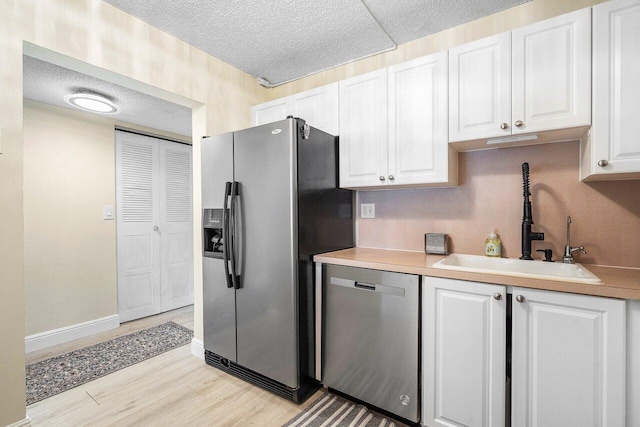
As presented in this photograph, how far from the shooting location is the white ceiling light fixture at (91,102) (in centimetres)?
257

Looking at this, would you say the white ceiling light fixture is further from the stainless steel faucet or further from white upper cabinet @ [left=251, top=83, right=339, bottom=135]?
the stainless steel faucet

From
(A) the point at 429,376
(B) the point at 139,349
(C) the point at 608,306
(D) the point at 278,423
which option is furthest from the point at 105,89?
(C) the point at 608,306

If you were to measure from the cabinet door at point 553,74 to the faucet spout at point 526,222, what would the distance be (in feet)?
1.06

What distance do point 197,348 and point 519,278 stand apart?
2.50 metres

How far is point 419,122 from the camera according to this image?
1.88m

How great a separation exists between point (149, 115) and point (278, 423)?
10.7 ft

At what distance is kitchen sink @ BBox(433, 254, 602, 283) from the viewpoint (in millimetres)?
1389

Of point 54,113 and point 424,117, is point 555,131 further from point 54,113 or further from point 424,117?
point 54,113

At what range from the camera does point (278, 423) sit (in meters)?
1.71

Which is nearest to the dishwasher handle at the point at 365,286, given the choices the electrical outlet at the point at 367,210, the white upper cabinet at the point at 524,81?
the electrical outlet at the point at 367,210

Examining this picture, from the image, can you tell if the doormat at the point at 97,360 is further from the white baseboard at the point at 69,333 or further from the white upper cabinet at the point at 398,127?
the white upper cabinet at the point at 398,127

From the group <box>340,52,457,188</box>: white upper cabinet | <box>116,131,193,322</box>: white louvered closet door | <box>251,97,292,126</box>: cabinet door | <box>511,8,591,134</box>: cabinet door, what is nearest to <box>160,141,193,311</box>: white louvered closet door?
<box>116,131,193,322</box>: white louvered closet door

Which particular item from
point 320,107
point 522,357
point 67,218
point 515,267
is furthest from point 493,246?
point 67,218

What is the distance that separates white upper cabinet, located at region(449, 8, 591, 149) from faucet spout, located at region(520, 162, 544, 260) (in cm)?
28
